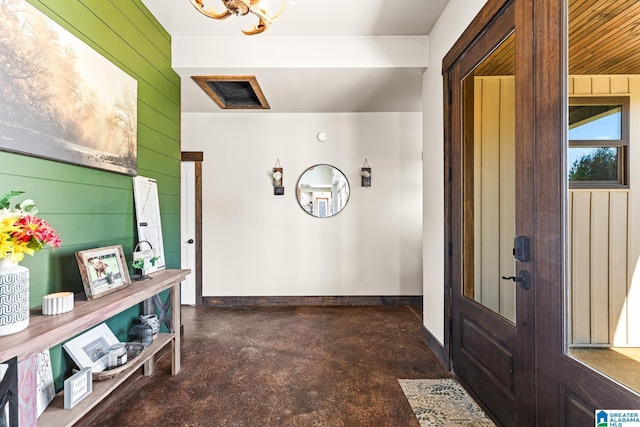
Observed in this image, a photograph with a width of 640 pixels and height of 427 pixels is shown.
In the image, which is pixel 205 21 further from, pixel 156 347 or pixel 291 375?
pixel 291 375

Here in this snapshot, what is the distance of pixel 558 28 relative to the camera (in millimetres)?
1301

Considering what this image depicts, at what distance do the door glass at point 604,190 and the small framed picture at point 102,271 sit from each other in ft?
7.75

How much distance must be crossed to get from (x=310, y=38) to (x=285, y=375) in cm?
311

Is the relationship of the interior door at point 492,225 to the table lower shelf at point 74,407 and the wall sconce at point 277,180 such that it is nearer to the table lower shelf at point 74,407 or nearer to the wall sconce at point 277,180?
the table lower shelf at point 74,407

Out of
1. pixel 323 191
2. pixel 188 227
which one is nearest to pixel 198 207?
pixel 188 227

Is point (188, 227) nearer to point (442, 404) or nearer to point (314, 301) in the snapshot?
point (314, 301)

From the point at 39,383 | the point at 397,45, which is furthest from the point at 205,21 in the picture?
the point at 39,383

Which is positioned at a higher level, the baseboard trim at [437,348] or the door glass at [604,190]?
the door glass at [604,190]

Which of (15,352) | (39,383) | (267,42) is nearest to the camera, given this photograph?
→ (15,352)

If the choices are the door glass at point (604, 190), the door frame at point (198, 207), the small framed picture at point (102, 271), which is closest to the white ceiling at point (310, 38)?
the door frame at point (198, 207)

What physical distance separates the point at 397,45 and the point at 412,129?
5.03ft

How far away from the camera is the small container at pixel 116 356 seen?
1.77 m

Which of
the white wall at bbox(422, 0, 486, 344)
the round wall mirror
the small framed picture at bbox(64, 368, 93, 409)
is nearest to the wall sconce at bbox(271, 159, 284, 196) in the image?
the round wall mirror

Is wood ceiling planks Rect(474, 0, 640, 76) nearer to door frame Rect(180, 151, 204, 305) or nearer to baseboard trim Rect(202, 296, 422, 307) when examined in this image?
baseboard trim Rect(202, 296, 422, 307)
